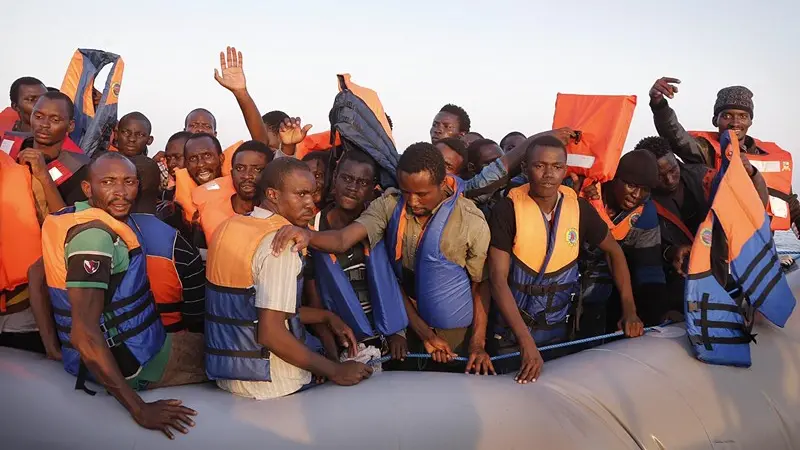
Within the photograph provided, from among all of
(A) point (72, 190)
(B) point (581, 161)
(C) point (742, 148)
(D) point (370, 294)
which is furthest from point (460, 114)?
(A) point (72, 190)

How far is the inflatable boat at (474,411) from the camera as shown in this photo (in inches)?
104

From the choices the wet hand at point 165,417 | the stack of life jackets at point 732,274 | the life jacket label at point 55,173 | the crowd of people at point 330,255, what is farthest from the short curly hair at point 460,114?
the wet hand at point 165,417

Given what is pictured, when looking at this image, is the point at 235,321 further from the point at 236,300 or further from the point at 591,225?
the point at 591,225

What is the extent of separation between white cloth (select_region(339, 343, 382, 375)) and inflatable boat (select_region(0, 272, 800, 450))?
142 mm

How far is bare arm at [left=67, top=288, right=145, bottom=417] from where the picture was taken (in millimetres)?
2484

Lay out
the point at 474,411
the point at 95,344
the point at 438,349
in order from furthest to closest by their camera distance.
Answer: the point at 438,349 < the point at 474,411 < the point at 95,344

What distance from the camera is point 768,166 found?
15.3 ft

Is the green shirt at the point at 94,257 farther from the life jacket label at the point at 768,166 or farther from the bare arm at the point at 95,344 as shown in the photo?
the life jacket label at the point at 768,166

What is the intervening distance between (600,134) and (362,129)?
1516 mm

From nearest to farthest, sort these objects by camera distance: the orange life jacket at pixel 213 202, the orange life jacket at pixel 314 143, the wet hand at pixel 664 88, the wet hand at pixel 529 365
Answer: the wet hand at pixel 529 365, the orange life jacket at pixel 213 202, the wet hand at pixel 664 88, the orange life jacket at pixel 314 143

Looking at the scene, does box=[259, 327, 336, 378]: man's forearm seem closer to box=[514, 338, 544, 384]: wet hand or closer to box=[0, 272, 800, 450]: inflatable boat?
box=[0, 272, 800, 450]: inflatable boat

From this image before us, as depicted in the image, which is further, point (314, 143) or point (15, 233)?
point (314, 143)

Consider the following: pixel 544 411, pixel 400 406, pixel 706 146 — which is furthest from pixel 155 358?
pixel 706 146

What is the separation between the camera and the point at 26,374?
2.88 meters
